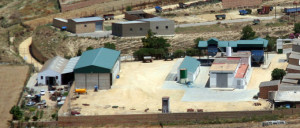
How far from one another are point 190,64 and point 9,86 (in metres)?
15.8

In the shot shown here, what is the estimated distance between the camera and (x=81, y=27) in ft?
276

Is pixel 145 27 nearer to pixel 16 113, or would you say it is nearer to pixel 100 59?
pixel 100 59

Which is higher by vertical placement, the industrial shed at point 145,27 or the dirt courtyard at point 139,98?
the industrial shed at point 145,27

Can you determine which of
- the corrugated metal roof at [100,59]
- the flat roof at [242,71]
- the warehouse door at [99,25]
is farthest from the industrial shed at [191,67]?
the warehouse door at [99,25]

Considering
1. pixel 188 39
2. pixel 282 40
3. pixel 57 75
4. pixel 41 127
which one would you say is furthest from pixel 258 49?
pixel 41 127

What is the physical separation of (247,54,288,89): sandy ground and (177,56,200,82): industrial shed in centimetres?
481

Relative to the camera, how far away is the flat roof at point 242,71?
6219 cm

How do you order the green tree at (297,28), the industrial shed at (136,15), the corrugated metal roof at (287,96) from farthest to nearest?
the industrial shed at (136,15), the green tree at (297,28), the corrugated metal roof at (287,96)

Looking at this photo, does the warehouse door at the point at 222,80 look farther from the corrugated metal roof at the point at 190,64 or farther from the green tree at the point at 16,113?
the green tree at the point at 16,113

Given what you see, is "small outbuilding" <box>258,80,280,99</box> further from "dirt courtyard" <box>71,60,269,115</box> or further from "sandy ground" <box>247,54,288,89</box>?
"sandy ground" <box>247,54,288,89</box>

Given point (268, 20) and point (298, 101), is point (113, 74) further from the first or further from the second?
point (268, 20)

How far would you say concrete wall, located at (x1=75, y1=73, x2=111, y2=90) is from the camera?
6322 centimetres

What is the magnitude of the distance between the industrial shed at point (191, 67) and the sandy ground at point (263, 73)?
4.81 m

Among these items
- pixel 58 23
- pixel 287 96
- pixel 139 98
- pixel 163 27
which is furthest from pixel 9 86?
pixel 287 96
